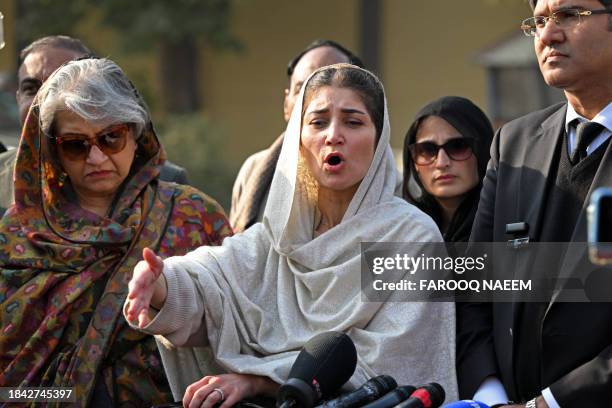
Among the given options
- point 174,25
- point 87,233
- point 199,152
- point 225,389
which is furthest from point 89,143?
point 174,25

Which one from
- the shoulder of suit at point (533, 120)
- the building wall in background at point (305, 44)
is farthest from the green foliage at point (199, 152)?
the shoulder of suit at point (533, 120)

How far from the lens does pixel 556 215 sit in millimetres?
3881

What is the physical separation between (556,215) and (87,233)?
1.74 meters

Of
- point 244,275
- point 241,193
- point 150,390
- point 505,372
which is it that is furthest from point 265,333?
point 241,193

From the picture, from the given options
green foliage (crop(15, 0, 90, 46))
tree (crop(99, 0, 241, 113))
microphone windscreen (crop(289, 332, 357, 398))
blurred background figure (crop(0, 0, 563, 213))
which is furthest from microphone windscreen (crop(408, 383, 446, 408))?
green foliage (crop(15, 0, 90, 46))

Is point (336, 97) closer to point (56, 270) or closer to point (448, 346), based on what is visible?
point (448, 346)

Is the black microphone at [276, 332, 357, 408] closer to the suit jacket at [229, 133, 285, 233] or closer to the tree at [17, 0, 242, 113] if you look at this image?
the suit jacket at [229, 133, 285, 233]

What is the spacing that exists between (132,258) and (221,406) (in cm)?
87

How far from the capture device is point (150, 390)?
4289 millimetres

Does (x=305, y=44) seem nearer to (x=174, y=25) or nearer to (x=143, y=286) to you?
(x=174, y=25)

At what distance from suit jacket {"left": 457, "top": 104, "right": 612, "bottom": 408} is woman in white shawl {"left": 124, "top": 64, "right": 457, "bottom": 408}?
0.17 meters

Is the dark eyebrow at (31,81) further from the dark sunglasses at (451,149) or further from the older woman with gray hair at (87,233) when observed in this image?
the dark sunglasses at (451,149)

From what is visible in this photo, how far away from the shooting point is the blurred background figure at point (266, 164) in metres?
5.69

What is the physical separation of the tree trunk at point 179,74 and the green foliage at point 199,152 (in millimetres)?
1804
